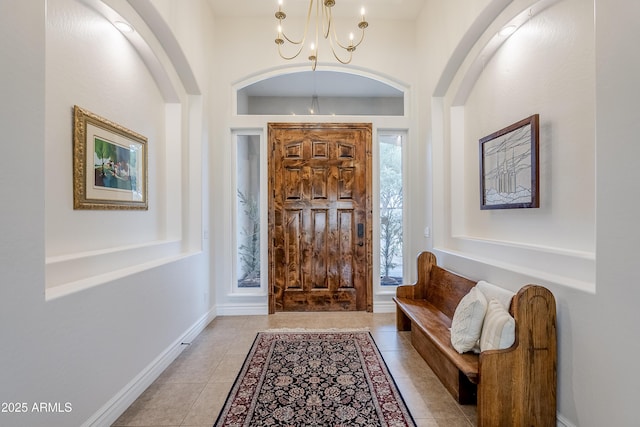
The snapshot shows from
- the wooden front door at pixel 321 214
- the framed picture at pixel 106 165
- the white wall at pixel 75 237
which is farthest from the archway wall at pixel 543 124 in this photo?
the framed picture at pixel 106 165

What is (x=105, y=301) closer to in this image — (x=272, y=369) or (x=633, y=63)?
(x=272, y=369)

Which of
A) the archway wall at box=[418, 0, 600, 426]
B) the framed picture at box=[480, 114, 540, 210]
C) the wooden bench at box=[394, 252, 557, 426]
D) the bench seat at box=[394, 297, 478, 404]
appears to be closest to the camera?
the archway wall at box=[418, 0, 600, 426]

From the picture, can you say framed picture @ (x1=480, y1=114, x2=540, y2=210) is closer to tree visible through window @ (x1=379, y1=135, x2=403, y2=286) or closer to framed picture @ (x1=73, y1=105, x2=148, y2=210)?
tree visible through window @ (x1=379, y1=135, x2=403, y2=286)

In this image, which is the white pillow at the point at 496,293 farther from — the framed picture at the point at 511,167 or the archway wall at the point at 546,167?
the framed picture at the point at 511,167

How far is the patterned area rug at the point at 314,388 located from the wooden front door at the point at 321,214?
3.15 feet

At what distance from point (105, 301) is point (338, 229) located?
2713mm

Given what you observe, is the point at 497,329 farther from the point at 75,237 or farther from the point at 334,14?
the point at 334,14

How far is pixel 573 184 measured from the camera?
1.87 metres

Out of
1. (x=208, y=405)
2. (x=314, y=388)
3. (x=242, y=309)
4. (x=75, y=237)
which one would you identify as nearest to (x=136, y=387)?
(x=208, y=405)

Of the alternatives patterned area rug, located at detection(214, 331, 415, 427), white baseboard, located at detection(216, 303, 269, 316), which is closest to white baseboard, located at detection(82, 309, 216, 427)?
patterned area rug, located at detection(214, 331, 415, 427)

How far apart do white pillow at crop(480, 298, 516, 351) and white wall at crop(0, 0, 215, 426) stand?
7.61 ft

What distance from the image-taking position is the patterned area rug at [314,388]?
1913mm

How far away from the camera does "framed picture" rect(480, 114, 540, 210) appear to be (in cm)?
213

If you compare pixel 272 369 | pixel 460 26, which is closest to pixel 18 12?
pixel 272 369
